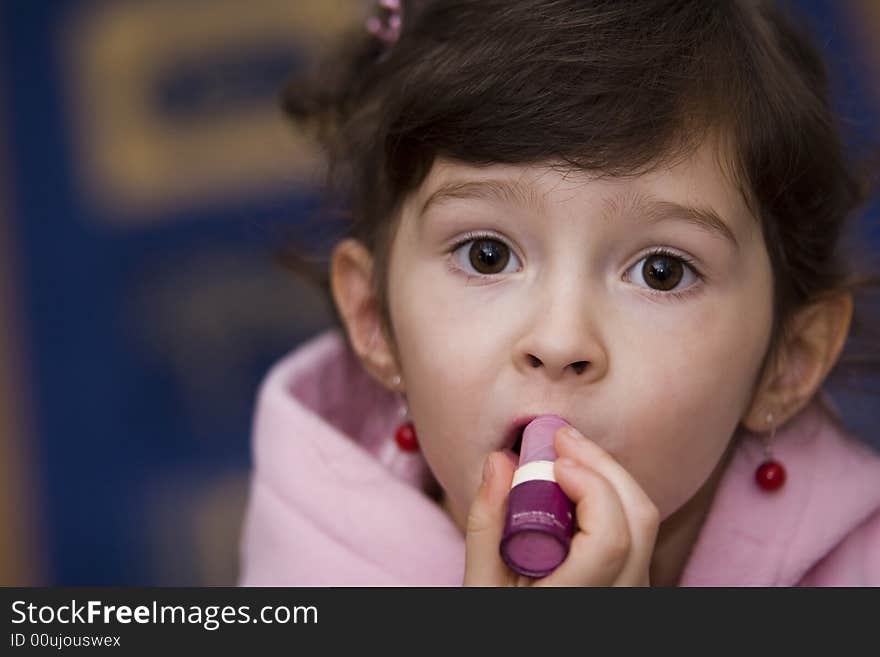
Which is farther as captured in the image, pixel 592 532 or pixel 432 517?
pixel 432 517

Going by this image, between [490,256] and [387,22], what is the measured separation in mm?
398

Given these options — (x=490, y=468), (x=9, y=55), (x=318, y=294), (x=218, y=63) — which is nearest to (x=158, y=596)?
(x=490, y=468)

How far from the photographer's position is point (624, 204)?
2.60 ft

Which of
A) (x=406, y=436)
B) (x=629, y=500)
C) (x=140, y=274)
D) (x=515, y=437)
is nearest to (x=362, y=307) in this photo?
(x=406, y=436)

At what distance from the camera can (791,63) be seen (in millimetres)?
911

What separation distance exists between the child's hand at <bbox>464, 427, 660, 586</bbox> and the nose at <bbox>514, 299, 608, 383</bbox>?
5 centimetres

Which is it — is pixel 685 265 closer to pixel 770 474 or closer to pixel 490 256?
pixel 490 256

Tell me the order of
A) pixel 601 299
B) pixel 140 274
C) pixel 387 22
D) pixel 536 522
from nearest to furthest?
pixel 536 522, pixel 601 299, pixel 387 22, pixel 140 274

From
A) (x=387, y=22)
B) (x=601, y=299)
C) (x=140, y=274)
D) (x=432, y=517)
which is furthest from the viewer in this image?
(x=140, y=274)

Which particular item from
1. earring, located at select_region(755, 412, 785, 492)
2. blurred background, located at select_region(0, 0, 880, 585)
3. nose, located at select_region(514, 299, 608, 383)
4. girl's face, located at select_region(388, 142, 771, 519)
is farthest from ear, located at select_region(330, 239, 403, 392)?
blurred background, located at select_region(0, 0, 880, 585)

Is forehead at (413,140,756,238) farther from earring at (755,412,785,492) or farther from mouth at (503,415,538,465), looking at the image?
earring at (755,412,785,492)

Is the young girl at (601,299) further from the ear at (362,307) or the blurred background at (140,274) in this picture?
the blurred background at (140,274)

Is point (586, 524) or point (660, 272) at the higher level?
point (660, 272)

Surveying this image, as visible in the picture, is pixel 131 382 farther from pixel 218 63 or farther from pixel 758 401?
pixel 758 401
